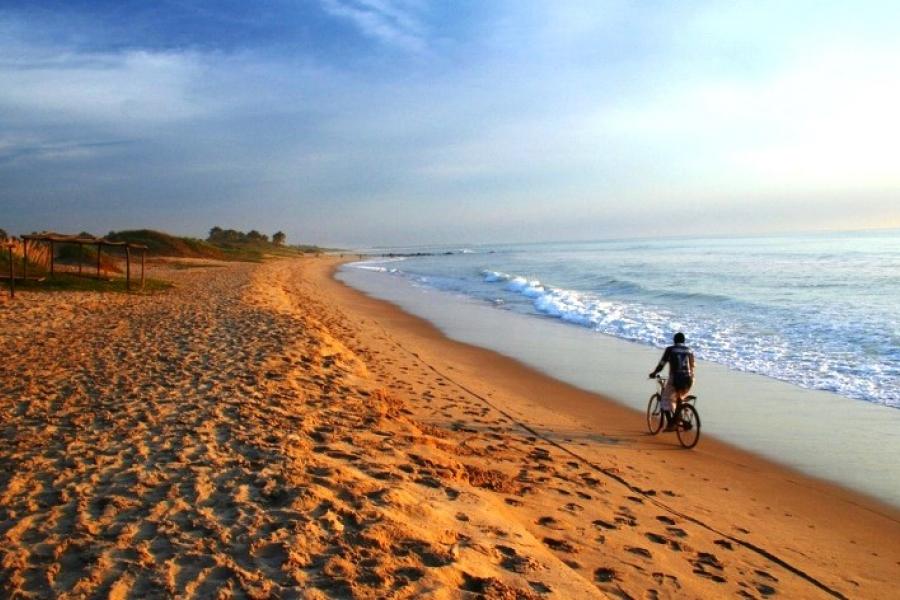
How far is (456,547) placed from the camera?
15.3ft

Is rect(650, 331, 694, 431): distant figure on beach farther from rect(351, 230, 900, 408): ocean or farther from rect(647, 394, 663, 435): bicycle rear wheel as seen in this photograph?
rect(351, 230, 900, 408): ocean

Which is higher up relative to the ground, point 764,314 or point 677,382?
point 764,314

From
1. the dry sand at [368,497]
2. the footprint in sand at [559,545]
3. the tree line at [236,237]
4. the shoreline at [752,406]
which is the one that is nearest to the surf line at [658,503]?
the dry sand at [368,497]

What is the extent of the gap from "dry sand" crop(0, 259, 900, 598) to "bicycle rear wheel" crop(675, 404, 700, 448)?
18 cm

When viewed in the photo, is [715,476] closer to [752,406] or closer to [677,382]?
[677,382]

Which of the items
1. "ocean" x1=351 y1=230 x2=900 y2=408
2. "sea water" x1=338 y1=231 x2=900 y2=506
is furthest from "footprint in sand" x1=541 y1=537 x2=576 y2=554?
"ocean" x1=351 y1=230 x2=900 y2=408

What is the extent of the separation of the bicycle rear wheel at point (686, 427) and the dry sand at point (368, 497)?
0.59 ft

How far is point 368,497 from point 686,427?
5.45m

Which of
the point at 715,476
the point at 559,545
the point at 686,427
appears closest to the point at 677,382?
the point at 686,427

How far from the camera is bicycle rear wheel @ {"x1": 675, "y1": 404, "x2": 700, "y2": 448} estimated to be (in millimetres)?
8859

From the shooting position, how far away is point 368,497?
5.44 metres

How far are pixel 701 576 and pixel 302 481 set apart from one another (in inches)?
139

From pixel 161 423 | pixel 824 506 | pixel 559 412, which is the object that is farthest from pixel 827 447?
pixel 161 423

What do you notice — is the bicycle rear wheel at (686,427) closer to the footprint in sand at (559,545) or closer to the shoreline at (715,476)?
the shoreline at (715,476)
